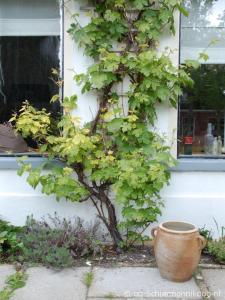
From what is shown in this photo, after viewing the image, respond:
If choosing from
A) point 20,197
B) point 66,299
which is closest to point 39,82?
point 20,197

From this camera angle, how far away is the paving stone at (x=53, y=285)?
3898 millimetres

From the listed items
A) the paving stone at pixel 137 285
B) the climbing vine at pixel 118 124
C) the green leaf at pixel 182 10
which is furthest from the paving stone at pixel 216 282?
the green leaf at pixel 182 10

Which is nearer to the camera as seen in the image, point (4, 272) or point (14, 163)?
point (4, 272)

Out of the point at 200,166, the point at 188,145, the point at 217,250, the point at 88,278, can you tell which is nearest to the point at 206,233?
the point at 217,250

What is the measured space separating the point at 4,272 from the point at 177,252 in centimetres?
164

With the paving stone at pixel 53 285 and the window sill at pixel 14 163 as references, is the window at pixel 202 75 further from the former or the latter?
the paving stone at pixel 53 285

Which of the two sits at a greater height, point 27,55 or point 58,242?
point 27,55

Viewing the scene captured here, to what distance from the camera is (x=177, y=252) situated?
13.4 feet

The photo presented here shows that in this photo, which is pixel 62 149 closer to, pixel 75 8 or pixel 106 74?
Answer: pixel 106 74

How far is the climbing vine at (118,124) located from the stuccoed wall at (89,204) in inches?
4.6

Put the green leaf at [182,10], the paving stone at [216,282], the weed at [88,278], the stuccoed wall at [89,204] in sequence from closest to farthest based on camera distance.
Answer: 1. the paving stone at [216,282]
2. the weed at [88,278]
3. the green leaf at [182,10]
4. the stuccoed wall at [89,204]

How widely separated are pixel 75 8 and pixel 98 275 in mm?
2820

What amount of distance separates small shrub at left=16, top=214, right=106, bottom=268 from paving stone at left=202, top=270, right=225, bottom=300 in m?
1.13

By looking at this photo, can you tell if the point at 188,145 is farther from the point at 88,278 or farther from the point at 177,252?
the point at 88,278
